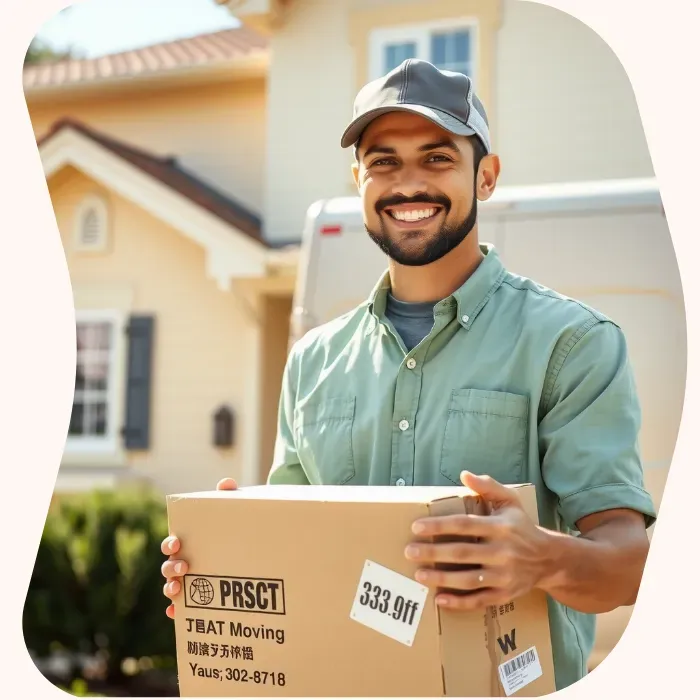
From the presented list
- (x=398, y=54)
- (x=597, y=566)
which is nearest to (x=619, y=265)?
(x=597, y=566)

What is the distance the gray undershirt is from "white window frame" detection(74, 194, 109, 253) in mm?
4386

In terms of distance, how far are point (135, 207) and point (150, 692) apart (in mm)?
3645

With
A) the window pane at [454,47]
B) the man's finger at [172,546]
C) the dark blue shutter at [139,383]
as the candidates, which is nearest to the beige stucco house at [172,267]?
the dark blue shutter at [139,383]

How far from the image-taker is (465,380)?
1683mm

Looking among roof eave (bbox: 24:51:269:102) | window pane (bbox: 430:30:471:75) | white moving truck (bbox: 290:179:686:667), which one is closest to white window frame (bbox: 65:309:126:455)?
roof eave (bbox: 24:51:269:102)

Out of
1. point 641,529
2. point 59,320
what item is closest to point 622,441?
point 641,529

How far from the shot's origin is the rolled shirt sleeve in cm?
153

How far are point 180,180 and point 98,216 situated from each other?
1.09 meters

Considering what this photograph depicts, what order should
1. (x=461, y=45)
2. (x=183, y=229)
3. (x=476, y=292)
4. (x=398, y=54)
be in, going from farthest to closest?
(x=183, y=229) < (x=398, y=54) < (x=461, y=45) < (x=476, y=292)

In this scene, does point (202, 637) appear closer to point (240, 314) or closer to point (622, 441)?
point (622, 441)

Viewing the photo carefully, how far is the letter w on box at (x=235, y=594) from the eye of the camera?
4.54 ft

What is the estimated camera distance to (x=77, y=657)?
5.46 metres

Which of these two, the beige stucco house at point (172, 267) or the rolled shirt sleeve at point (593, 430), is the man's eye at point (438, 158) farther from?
the beige stucco house at point (172, 267)

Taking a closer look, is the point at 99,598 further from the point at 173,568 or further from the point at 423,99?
the point at 423,99
